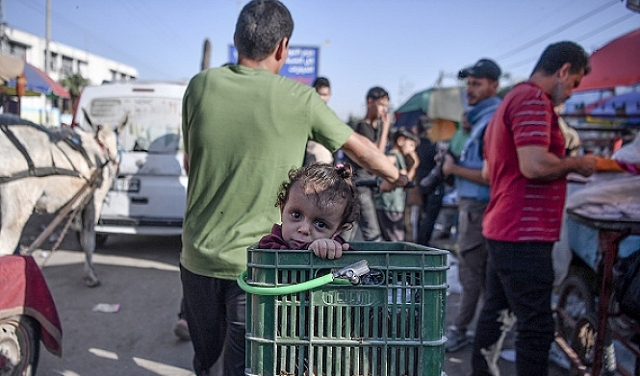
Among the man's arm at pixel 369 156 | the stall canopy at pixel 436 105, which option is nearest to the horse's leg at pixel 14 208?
the man's arm at pixel 369 156

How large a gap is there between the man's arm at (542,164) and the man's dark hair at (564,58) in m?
0.50

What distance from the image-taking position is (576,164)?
260 centimetres

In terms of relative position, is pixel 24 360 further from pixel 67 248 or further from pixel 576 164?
pixel 67 248

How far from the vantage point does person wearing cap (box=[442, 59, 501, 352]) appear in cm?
394

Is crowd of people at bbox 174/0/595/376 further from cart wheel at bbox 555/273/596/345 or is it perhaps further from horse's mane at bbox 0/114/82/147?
horse's mane at bbox 0/114/82/147

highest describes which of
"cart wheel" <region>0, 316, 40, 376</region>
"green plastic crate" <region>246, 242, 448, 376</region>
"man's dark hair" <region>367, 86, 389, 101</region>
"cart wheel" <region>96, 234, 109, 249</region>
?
"man's dark hair" <region>367, 86, 389, 101</region>

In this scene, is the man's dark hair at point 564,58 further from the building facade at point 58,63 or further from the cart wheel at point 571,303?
the building facade at point 58,63

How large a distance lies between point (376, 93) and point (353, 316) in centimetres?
406

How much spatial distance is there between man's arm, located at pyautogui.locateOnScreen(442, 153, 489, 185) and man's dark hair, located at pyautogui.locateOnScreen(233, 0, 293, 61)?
7.15 feet

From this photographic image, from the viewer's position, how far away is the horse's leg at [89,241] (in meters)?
5.57

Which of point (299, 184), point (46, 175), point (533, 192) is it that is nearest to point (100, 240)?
point (46, 175)

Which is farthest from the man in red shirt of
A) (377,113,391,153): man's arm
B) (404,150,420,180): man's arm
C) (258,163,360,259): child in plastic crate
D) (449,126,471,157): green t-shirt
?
(404,150,420,180): man's arm

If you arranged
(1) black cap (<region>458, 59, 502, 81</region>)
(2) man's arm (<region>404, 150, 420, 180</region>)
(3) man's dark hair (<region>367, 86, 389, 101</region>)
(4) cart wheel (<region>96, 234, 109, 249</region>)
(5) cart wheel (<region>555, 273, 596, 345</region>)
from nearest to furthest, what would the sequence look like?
1. (5) cart wheel (<region>555, 273, 596, 345</region>)
2. (1) black cap (<region>458, 59, 502, 81</region>)
3. (3) man's dark hair (<region>367, 86, 389, 101</region>)
4. (2) man's arm (<region>404, 150, 420, 180</region>)
5. (4) cart wheel (<region>96, 234, 109, 249</region>)

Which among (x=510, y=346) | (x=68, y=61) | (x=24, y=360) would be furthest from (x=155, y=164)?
(x=68, y=61)
